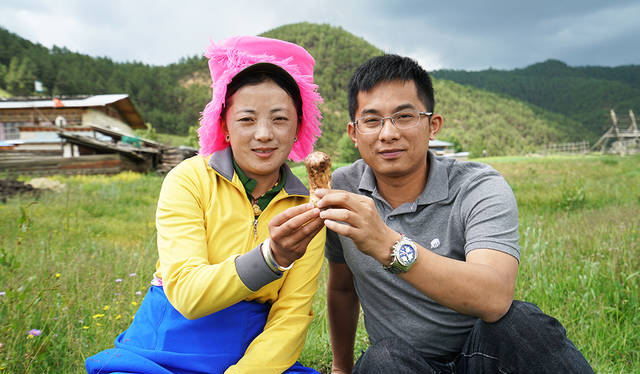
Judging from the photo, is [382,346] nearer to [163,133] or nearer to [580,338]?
[580,338]

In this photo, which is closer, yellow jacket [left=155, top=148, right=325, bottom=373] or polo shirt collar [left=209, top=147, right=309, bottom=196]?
yellow jacket [left=155, top=148, right=325, bottom=373]

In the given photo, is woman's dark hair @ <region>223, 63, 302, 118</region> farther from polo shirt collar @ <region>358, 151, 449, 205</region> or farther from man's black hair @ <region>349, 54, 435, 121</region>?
polo shirt collar @ <region>358, 151, 449, 205</region>

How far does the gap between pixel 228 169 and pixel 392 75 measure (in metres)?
1.12

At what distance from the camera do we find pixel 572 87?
131 meters

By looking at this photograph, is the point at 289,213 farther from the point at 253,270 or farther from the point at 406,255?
the point at 406,255

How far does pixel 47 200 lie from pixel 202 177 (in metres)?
9.98

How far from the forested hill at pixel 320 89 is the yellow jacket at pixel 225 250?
51086 mm

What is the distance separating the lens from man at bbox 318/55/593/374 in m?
1.64

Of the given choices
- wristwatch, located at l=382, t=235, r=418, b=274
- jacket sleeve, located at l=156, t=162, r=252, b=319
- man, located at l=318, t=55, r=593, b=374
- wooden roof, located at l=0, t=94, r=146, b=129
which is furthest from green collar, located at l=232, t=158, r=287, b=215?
wooden roof, located at l=0, t=94, r=146, b=129

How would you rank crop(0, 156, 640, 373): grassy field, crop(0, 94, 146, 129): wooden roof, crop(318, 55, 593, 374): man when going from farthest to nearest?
1. crop(0, 94, 146, 129): wooden roof
2. crop(0, 156, 640, 373): grassy field
3. crop(318, 55, 593, 374): man

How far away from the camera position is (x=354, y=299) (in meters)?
2.78

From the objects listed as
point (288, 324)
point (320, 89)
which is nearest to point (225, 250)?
point (288, 324)

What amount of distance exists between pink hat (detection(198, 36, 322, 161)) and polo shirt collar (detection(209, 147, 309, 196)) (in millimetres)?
145

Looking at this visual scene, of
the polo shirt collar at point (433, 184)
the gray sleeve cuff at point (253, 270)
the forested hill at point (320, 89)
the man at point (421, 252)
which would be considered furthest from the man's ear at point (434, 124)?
the forested hill at point (320, 89)
